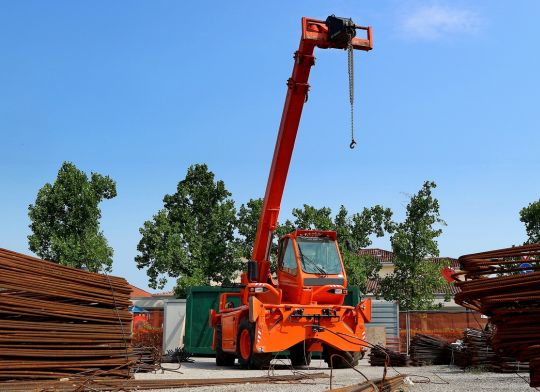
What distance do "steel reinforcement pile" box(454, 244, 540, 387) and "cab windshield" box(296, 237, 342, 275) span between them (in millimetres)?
10911

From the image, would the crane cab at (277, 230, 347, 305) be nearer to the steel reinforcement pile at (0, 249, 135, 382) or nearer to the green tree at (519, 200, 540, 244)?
the steel reinforcement pile at (0, 249, 135, 382)

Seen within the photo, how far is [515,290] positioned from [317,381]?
8.14 metres

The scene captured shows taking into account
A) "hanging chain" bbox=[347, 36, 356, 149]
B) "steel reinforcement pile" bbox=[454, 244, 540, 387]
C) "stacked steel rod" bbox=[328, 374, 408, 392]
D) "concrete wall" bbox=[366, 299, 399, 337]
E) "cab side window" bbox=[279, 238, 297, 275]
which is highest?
"hanging chain" bbox=[347, 36, 356, 149]

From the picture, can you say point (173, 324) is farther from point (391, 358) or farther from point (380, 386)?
point (380, 386)

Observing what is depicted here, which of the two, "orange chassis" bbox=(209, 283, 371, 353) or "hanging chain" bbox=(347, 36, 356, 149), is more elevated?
"hanging chain" bbox=(347, 36, 356, 149)

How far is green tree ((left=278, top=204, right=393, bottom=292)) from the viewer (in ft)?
115

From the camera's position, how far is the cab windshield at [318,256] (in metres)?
14.8

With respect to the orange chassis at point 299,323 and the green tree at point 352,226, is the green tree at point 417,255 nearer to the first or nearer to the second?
the green tree at point 352,226

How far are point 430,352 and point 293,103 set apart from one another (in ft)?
25.0

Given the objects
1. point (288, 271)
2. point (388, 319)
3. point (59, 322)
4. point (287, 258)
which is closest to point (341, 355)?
point (288, 271)

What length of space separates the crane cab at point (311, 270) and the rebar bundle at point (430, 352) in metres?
3.69

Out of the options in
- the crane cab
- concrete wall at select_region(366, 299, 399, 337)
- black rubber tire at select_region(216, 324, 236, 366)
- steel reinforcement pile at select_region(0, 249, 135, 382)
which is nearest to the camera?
steel reinforcement pile at select_region(0, 249, 135, 382)

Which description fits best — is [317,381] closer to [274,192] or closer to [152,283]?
[274,192]

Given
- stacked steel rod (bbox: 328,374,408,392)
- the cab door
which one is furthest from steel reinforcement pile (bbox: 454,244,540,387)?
the cab door
